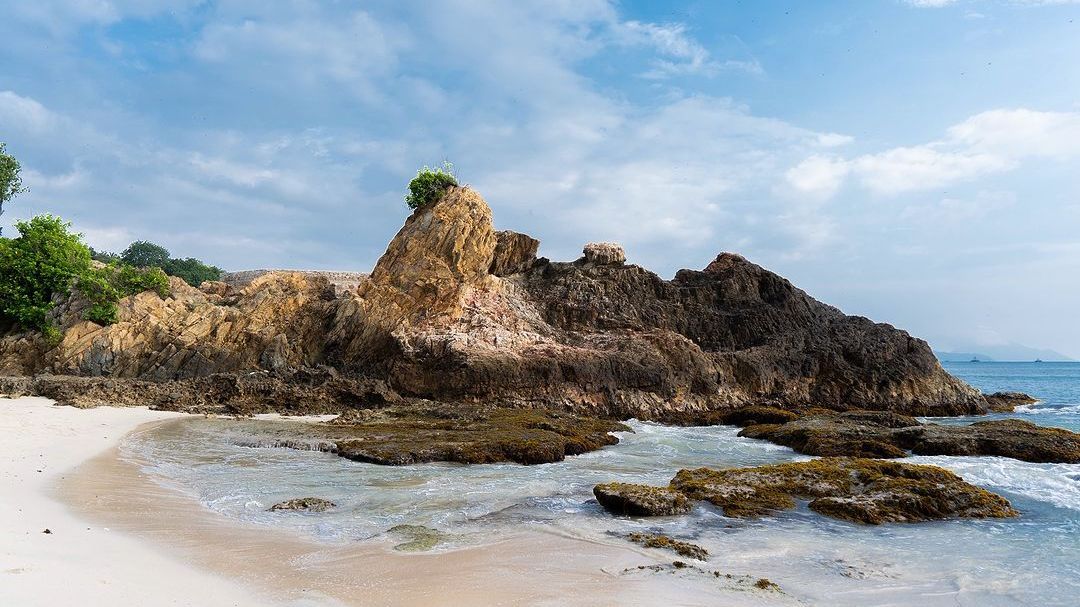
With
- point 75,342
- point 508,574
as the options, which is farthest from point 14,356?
point 508,574

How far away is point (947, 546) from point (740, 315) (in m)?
25.8

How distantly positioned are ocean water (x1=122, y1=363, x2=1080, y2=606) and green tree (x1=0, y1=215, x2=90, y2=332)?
1900 cm

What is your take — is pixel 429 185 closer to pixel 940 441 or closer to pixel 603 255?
pixel 603 255

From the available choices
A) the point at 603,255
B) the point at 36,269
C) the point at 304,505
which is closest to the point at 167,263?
the point at 36,269

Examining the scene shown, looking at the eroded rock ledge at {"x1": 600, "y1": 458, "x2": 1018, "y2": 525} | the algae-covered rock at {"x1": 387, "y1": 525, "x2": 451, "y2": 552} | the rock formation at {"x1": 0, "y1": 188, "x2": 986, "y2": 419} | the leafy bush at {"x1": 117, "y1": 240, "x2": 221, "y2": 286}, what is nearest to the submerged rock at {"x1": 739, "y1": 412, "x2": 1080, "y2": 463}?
the eroded rock ledge at {"x1": 600, "y1": 458, "x2": 1018, "y2": 525}

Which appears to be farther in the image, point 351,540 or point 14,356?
point 14,356

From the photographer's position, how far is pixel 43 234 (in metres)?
29.2

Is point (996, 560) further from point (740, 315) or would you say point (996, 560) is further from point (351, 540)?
point (740, 315)

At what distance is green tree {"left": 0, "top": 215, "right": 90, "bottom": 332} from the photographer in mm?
27703

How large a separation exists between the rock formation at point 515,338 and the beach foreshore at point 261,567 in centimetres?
1583

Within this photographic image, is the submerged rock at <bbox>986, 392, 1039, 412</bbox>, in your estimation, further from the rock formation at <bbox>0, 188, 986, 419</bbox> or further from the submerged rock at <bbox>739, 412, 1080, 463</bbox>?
the submerged rock at <bbox>739, 412, 1080, 463</bbox>

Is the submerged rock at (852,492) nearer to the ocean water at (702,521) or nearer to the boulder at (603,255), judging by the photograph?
the ocean water at (702,521)

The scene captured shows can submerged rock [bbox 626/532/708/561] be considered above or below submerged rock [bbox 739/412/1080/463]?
below

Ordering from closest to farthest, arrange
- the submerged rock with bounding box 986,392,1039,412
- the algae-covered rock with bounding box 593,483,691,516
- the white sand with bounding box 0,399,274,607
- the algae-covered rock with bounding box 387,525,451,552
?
the white sand with bounding box 0,399,274,607, the algae-covered rock with bounding box 387,525,451,552, the algae-covered rock with bounding box 593,483,691,516, the submerged rock with bounding box 986,392,1039,412
